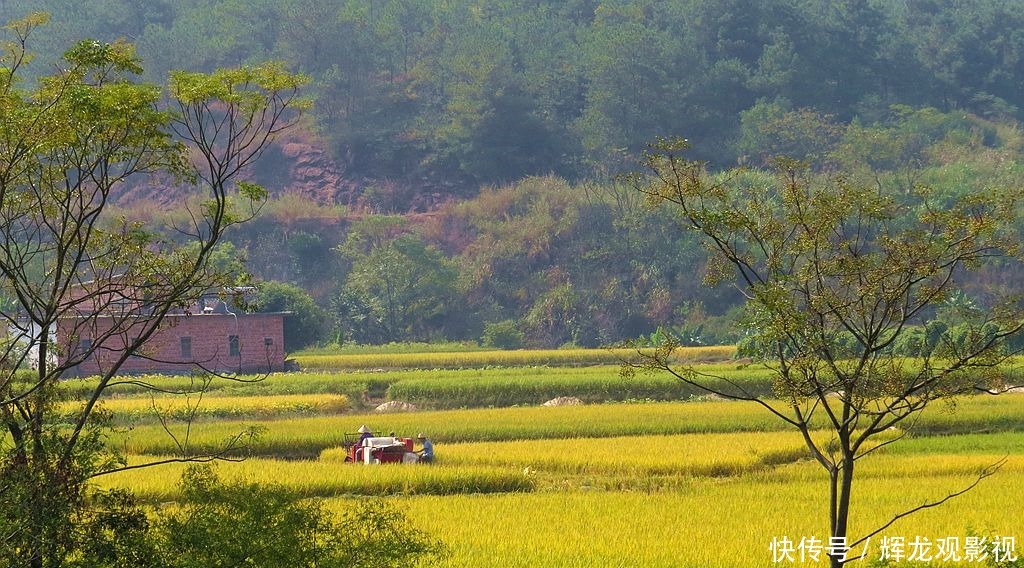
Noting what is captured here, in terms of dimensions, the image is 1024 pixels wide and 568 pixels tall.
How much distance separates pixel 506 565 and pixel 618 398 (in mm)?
24241

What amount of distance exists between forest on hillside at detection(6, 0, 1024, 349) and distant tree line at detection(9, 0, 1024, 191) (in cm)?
17

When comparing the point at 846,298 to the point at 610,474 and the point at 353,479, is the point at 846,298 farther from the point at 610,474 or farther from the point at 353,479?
the point at 610,474

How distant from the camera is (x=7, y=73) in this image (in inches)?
410

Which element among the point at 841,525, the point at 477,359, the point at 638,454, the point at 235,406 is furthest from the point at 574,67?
the point at 841,525

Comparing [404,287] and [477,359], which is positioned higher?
[404,287]

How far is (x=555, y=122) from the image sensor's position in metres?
85.5

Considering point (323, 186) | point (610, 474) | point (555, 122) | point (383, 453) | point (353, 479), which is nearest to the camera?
point (353, 479)

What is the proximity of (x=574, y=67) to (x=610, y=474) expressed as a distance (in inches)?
2673

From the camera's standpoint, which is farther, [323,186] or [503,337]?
[323,186]

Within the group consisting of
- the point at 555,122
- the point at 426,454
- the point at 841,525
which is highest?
the point at 555,122

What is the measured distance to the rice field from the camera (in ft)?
48.6

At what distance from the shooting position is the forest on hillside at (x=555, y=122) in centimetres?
6788

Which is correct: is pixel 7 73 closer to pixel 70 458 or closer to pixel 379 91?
pixel 70 458

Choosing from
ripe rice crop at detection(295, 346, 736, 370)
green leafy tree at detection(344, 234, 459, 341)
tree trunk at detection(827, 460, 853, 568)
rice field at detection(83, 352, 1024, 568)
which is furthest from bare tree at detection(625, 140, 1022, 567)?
green leafy tree at detection(344, 234, 459, 341)
